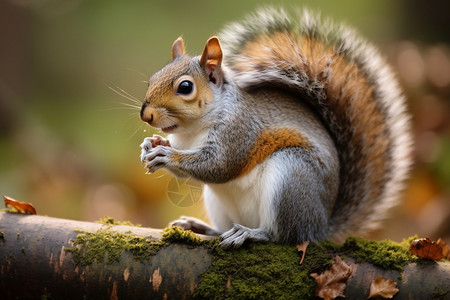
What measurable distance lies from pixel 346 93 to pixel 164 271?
1130 mm

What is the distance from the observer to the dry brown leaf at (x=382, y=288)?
1.59 meters

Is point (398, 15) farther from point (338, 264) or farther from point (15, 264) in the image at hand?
point (15, 264)

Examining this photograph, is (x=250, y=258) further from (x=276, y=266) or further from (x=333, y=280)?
(x=333, y=280)

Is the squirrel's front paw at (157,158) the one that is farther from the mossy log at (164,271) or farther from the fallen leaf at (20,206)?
the fallen leaf at (20,206)

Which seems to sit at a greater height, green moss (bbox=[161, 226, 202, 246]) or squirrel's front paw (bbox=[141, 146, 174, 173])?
squirrel's front paw (bbox=[141, 146, 174, 173])

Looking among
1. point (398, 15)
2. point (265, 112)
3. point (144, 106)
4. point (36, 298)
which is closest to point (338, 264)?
point (265, 112)

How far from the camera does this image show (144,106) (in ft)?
6.21

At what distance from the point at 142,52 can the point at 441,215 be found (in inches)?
179

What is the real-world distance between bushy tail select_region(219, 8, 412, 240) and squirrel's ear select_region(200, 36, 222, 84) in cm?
16

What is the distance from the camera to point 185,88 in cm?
195

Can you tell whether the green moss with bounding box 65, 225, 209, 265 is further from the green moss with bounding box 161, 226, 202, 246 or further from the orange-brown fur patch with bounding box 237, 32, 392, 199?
the orange-brown fur patch with bounding box 237, 32, 392, 199

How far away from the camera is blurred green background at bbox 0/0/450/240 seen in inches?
129

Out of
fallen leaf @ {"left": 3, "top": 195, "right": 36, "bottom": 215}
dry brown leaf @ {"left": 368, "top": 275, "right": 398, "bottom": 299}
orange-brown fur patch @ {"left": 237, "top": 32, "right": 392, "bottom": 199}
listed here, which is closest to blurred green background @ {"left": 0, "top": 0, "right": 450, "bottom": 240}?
orange-brown fur patch @ {"left": 237, "top": 32, "right": 392, "bottom": 199}

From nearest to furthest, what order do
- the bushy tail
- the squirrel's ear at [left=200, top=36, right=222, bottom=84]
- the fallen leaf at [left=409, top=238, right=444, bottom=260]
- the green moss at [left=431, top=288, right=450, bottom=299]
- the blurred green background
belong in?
the green moss at [left=431, top=288, right=450, bottom=299], the fallen leaf at [left=409, top=238, right=444, bottom=260], the squirrel's ear at [left=200, top=36, right=222, bottom=84], the bushy tail, the blurred green background
